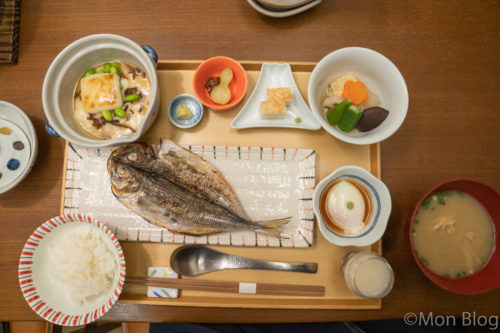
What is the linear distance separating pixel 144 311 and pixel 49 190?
2.81 feet

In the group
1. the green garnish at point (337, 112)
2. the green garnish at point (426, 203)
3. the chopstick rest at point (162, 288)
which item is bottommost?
the chopstick rest at point (162, 288)

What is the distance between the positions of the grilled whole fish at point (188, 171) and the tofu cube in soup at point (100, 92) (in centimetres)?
23

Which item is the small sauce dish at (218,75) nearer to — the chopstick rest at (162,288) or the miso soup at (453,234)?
the chopstick rest at (162,288)

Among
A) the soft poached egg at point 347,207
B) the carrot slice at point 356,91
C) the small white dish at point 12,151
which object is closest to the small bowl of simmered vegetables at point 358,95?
the carrot slice at point 356,91

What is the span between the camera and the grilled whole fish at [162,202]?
4.33 ft

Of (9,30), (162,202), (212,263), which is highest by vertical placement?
(9,30)

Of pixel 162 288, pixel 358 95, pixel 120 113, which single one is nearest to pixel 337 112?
pixel 358 95

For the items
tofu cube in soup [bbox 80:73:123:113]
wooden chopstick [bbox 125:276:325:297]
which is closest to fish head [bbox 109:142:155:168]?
tofu cube in soup [bbox 80:73:123:113]

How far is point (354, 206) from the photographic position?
4.15ft

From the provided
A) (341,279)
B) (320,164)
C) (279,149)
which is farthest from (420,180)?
(279,149)

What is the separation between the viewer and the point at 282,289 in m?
1.35

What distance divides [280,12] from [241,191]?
1.06m

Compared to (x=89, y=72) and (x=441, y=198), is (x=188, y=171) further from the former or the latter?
(x=441, y=198)

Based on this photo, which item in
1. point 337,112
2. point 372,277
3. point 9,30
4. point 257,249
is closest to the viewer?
point 372,277
